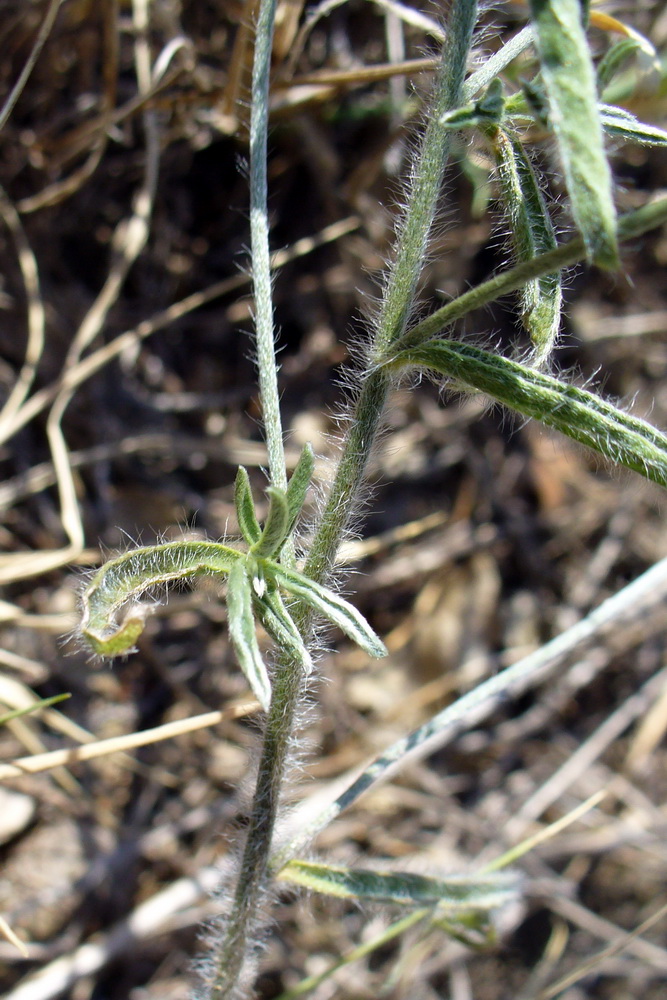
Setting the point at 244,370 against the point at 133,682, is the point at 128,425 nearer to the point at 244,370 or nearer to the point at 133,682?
the point at 244,370

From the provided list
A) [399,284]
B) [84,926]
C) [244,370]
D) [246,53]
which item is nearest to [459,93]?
[399,284]

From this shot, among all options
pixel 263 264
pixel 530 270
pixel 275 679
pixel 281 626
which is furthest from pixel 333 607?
pixel 263 264

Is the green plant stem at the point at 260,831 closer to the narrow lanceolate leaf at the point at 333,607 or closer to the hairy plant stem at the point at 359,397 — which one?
the hairy plant stem at the point at 359,397

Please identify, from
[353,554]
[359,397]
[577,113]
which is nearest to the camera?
[577,113]

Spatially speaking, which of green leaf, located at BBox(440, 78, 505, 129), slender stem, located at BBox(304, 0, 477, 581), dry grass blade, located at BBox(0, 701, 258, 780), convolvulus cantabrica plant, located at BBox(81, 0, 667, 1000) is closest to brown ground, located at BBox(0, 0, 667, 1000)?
dry grass blade, located at BBox(0, 701, 258, 780)

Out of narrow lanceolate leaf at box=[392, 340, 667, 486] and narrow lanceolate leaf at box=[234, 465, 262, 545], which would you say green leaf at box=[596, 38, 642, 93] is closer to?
narrow lanceolate leaf at box=[392, 340, 667, 486]

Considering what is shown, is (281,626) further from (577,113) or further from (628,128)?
(628,128)
